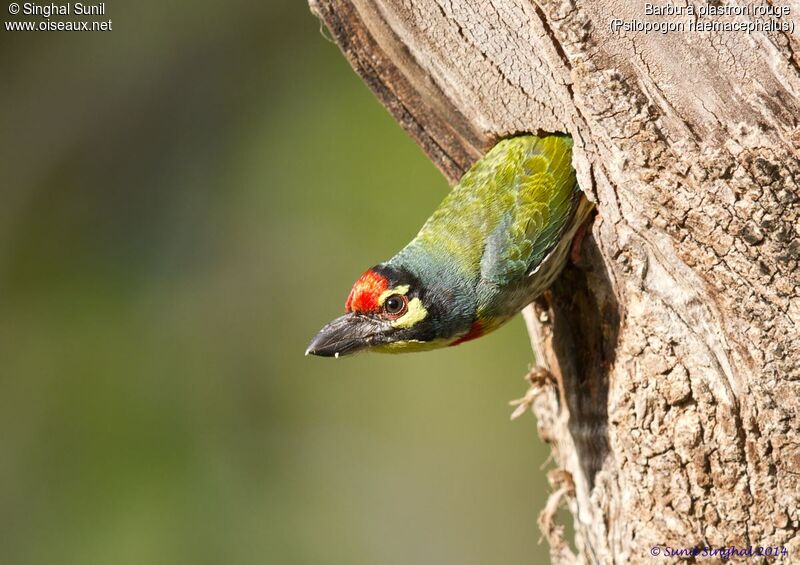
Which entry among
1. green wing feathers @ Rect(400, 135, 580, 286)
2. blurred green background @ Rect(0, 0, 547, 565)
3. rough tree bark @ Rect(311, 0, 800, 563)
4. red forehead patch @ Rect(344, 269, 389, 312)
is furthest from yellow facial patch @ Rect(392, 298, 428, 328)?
blurred green background @ Rect(0, 0, 547, 565)

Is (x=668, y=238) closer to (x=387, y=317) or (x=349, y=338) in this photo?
(x=387, y=317)

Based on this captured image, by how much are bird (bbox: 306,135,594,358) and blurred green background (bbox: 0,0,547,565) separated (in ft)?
14.3

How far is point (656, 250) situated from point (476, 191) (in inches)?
39.6

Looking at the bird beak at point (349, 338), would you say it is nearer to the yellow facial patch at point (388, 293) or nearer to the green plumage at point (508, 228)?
the yellow facial patch at point (388, 293)

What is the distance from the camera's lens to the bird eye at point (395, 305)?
3646 millimetres

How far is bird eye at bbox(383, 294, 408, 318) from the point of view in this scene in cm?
365

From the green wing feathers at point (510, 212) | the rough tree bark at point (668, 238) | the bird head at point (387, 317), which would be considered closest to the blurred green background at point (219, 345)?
the green wing feathers at point (510, 212)

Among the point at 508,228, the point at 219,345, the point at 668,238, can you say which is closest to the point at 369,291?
the point at 508,228

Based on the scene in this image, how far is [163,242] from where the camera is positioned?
347 inches

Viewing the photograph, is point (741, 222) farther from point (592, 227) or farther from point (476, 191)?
point (476, 191)

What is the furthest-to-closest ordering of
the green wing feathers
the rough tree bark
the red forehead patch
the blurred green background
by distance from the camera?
1. the blurred green background
2. the red forehead patch
3. the green wing feathers
4. the rough tree bark

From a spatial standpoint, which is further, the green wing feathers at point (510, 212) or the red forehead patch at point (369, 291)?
the red forehead patch at point (369, 291)

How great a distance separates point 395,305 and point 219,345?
5.86 metres

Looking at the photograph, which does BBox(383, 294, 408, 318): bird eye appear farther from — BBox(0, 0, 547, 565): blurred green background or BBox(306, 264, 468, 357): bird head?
BBox(0, 0, 547, 565): blurred green background
